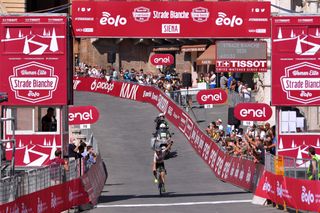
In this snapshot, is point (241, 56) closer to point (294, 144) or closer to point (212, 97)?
point (212, 97)

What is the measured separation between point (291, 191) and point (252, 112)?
9659 mm

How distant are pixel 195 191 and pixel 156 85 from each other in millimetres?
27466

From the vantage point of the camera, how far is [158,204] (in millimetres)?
31062

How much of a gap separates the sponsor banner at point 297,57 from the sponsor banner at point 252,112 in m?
6.15

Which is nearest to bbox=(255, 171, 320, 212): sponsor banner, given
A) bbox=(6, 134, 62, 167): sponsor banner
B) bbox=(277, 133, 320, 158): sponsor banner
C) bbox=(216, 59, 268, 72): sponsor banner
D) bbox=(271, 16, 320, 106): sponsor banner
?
bbox=(277, 133, 320, 158): sponsor banner

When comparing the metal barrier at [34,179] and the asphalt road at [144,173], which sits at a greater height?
the metal barrier at [34,179]

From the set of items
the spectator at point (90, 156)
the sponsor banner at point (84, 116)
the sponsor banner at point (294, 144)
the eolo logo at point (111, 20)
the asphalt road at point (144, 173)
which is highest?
the eolo logo at point (111, 20)

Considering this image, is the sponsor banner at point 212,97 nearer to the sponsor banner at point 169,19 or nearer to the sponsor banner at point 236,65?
the sponsor banner at point 236,65

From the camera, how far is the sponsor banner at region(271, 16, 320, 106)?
29.6m

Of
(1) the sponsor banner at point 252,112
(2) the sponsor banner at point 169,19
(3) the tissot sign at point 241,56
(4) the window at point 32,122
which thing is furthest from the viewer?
(3) the tissot sign at point 241,56

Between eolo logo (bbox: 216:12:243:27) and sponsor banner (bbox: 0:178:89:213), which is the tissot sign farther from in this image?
sponsor banner (bbox: 0:178:89:213)

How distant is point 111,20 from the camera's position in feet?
99.6

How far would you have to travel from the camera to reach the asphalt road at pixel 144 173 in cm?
3044

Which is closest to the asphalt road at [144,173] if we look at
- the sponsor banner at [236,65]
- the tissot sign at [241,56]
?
the sponsor banner at [236,65]
